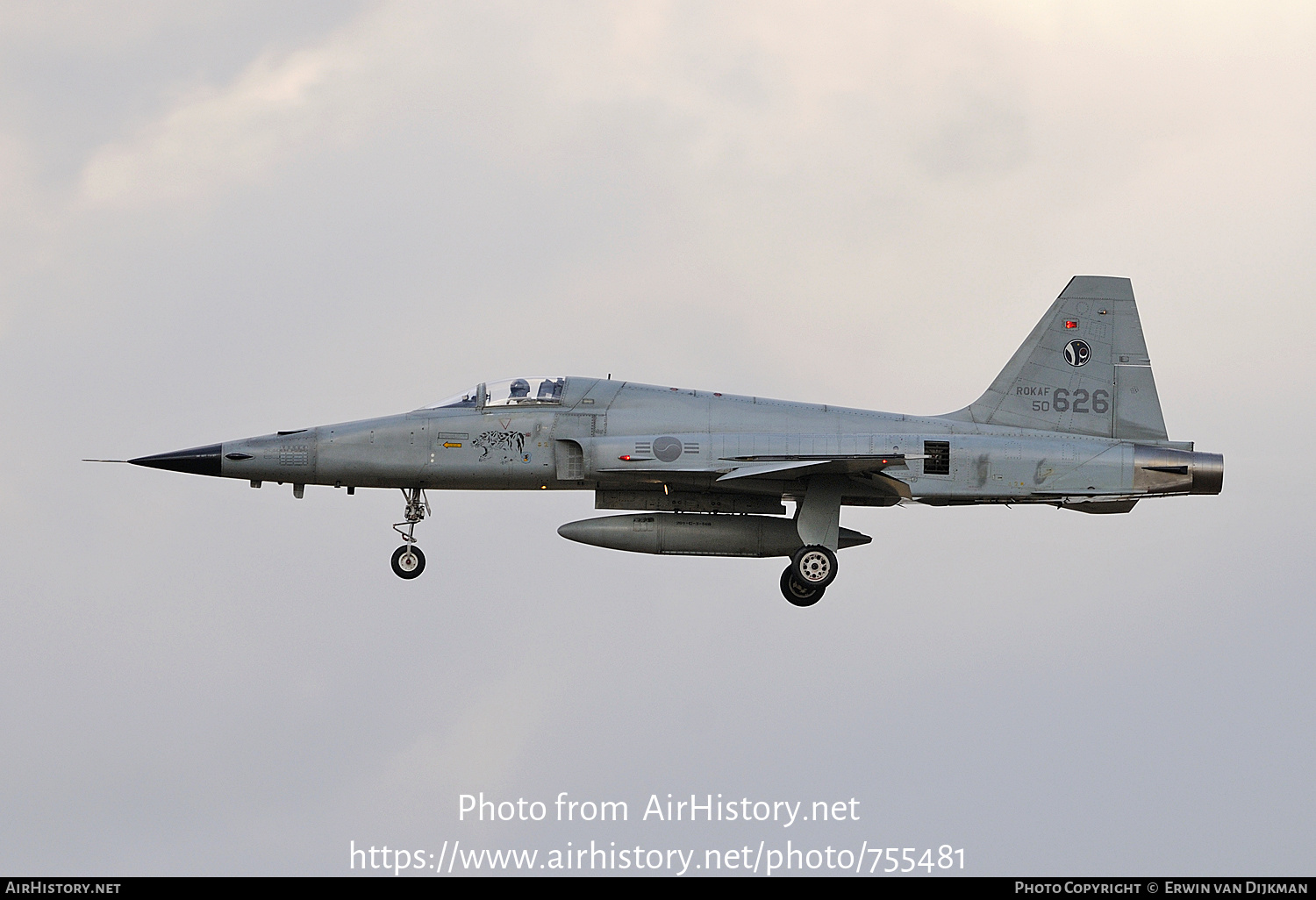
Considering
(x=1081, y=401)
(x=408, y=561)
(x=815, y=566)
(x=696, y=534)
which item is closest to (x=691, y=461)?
(x=696, y=534)

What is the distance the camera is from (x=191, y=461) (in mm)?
28156

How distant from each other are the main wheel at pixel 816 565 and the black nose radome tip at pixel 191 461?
31.3 ft

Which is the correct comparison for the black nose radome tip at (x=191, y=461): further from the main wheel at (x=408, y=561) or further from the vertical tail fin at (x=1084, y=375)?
the vertical tail fin at (x=1084, y=375)

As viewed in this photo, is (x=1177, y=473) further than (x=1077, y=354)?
No

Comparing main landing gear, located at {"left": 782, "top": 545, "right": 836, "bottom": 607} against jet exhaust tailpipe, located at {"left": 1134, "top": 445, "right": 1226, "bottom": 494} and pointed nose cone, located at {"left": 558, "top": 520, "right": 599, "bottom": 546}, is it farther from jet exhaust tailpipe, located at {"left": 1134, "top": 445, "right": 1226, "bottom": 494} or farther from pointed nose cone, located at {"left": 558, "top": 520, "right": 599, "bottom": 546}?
jet exhaust tailpipe, located at {"left": 1134, "top": 445, "right": 1226, "bottom": 494}

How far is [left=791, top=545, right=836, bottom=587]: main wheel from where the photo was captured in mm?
27750

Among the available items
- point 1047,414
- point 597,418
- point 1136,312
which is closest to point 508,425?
point 597,418

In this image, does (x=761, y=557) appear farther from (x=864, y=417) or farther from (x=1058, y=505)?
(x=1058, y=505)

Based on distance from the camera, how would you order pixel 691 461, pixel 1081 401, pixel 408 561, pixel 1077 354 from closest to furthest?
1. pixel 691 461
2. pixel 408 561
3. pixel 1081 401
4. pixel 1077 354

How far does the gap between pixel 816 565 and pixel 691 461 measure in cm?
261

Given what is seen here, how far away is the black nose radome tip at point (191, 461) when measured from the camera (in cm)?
2809

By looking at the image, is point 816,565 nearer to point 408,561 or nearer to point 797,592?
point 797,592

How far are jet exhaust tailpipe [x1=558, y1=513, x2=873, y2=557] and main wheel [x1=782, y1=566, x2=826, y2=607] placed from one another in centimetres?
54

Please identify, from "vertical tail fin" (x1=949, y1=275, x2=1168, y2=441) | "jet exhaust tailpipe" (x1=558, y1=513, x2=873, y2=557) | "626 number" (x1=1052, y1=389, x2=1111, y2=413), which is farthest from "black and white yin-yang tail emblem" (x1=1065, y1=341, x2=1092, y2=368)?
"jet exhaust tailpipe" (x1=558, y1=513, x2=873, y2=557)
